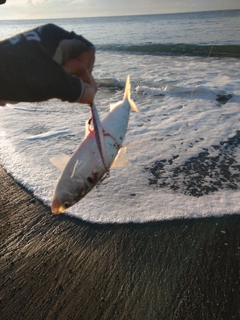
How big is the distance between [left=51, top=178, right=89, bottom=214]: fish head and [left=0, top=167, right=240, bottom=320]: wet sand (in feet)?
4.51

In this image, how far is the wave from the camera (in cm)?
1582

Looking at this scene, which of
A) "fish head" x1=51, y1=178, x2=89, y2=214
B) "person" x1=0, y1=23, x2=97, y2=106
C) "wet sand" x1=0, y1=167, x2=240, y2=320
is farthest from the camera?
"wet sand" x1=0, y1=167, x2=240, y2=320

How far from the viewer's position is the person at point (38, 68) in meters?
1.58

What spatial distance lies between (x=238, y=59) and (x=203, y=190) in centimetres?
1189

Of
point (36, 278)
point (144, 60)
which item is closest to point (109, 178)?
point (36, 278)

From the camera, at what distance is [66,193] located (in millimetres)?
1999

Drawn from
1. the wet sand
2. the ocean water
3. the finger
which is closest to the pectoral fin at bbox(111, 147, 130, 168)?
the ocean water

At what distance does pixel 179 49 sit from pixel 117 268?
17.1 m

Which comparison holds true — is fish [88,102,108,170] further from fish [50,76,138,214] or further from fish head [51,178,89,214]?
fish head [51,178,89,214]

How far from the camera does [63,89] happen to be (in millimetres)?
1686

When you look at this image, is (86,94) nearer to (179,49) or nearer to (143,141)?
(143,141)

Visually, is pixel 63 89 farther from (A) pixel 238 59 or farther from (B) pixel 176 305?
(A) pixel 238 59

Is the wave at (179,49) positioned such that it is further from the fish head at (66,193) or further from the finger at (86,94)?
the fish head at (66,193)

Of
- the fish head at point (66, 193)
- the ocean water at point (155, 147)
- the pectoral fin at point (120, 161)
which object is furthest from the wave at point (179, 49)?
the fish head at point (66, 193)
